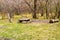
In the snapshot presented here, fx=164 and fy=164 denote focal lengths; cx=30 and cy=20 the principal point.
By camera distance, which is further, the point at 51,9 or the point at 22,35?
the point at 51,9

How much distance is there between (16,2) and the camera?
19.9 m

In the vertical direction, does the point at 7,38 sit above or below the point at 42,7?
below

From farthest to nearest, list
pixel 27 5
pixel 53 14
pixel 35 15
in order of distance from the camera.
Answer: pixel 27 5, pixel 35 15, pixel 53 14

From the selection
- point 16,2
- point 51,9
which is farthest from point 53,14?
point 16,2

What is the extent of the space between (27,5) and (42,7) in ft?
6.45

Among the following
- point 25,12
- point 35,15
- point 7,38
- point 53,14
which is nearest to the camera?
Answer: point 7,38

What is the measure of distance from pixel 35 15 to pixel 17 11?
3.29m

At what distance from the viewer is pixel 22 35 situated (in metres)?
8.63

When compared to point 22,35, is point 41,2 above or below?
above

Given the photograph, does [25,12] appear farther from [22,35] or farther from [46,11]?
[22,35]

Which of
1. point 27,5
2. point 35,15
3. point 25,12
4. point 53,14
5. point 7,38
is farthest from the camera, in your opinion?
point 25,12

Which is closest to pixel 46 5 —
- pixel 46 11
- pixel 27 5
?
pixel 46 11

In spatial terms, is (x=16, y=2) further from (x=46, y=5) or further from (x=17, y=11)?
(x=46, y=5)

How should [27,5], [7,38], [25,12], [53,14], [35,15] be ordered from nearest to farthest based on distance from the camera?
[7,38] < [53,14] < [35,15] < [27,5] < [25,12]
